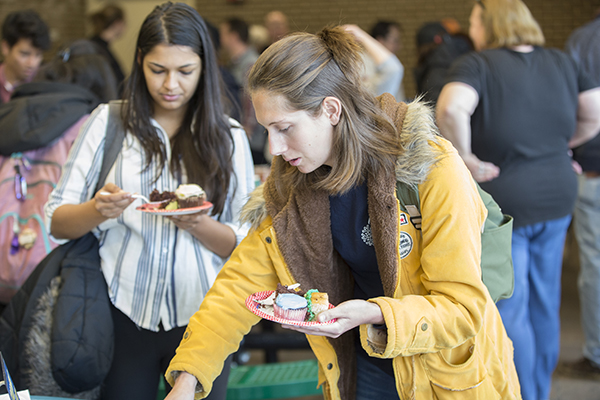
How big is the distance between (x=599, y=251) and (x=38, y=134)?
126 inches

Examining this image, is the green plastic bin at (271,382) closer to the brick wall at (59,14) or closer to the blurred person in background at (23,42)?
the blurred person in background at (23,42)

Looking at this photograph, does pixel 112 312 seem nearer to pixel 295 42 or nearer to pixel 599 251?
pixel 295 42

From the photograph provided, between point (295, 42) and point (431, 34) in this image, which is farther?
point (431, 34)

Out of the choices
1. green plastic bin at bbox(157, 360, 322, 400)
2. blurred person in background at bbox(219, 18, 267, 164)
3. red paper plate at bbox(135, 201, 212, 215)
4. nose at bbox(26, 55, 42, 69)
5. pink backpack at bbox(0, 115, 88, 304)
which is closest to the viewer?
red paper plate at bbox(135, 201, 212, 215)

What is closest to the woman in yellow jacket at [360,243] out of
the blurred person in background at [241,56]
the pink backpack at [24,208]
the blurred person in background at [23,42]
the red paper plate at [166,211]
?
the red paper plate at [166,211]

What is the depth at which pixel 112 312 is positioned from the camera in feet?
6.22

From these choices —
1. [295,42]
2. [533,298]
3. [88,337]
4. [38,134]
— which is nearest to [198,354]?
[88,337]

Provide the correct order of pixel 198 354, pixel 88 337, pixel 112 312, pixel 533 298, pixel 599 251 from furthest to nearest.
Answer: pixel 599 251, pixel 533 298, pixel 112 312, pixel 88 337, pixel 198 354

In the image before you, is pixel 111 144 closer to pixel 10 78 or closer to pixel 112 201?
pixel 112 201

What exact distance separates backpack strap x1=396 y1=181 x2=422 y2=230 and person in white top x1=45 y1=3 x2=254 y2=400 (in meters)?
0.69

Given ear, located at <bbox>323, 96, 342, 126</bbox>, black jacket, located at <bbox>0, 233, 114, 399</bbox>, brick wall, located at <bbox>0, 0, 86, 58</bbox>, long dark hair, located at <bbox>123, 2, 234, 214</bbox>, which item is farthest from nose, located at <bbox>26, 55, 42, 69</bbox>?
brick wall, located at <bbox>0, 0, 86, 58</bbox>

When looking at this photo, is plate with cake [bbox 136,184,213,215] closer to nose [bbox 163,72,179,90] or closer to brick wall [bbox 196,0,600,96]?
nose [bbox 163,72,179,90]

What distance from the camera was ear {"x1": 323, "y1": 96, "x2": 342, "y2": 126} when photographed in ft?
4.58

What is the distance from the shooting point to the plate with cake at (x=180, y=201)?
5.70ft
